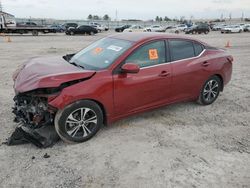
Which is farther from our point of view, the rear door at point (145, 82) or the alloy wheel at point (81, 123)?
the rear door at point (145, 82)

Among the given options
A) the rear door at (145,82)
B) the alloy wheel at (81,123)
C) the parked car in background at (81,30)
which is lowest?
the alloy wheel at (81,123)

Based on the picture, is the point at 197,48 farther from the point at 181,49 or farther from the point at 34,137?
the point at 34,137

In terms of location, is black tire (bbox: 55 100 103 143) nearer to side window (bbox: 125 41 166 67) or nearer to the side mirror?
the side mirror

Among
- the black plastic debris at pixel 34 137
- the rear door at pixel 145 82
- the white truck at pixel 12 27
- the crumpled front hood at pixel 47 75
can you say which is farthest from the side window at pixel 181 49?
the white truck at pixel 12 27

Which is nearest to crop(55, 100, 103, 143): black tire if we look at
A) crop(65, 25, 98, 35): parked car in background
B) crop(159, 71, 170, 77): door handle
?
crop(159, 71, 170, 77): door handle

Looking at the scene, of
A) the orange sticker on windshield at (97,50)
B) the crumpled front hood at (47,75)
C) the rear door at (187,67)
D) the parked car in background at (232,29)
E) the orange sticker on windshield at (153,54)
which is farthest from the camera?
the parked car in background at (232,29)

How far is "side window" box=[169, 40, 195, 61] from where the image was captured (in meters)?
4.57

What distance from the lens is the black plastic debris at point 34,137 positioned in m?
3.60

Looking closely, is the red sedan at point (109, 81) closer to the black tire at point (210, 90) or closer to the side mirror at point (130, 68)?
the side mirror at point (130, 68)

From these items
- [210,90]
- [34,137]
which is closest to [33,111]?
[34,137]

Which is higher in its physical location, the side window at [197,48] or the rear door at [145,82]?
the side window at [197,48]

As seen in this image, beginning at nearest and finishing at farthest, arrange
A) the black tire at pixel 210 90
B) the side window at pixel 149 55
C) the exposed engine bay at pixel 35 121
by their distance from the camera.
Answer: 1. the exposed engine bay at pixel 35 121
2. the side window at pixel 149 55
3. the black tire at pixel 210 90

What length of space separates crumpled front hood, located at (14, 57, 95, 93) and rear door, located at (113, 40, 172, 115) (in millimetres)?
594

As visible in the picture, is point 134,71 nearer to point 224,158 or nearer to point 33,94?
point 33,94
